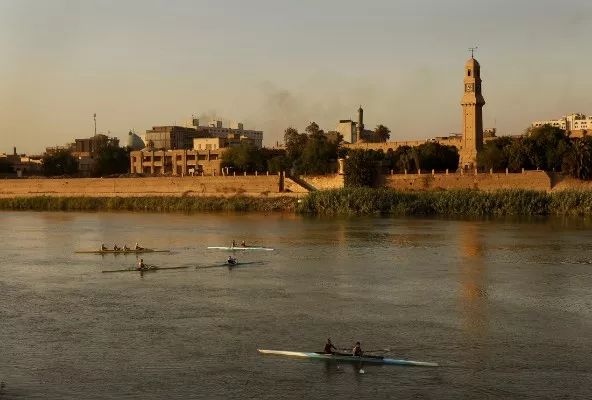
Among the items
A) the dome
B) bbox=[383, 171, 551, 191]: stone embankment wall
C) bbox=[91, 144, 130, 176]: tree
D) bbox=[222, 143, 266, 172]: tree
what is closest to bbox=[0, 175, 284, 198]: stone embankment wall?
bbox=[222, 143, 266, 172]: tree

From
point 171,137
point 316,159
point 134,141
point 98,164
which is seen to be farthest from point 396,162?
point 134,141

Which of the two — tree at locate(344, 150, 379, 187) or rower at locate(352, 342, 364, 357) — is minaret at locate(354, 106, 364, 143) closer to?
tree at locate(344, 150, 379, 187)

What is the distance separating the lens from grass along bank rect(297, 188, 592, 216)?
5081 cm

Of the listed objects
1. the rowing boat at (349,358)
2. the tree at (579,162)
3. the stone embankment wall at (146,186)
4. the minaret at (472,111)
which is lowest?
the rowing boat at (349,358)

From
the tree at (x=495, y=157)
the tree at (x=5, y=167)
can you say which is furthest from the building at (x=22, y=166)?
Result: the tree at (x=495, y=157)

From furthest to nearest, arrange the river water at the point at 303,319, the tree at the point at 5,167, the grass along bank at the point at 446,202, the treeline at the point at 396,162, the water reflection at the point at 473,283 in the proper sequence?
the tree at the point at 5,167 < the treeline at the point at 396,162 < the grass along bank at the point at 446,202 < the water reflection at the point at 473,283 < the river water at the point at 303,319

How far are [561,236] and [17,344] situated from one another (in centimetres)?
2630

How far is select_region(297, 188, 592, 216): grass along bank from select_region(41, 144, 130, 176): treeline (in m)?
37.2

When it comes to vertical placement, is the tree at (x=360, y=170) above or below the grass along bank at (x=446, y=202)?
above

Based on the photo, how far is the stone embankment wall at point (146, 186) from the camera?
6569 cm

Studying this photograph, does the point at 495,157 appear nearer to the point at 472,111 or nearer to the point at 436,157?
the point at 436,157

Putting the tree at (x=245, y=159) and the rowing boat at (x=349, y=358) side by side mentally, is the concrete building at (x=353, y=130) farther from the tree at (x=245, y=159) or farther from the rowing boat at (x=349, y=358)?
Result: the rowing boat at (x=349, y=358)

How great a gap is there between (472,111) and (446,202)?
49.3 feet

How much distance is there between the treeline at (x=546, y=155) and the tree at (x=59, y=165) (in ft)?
156
